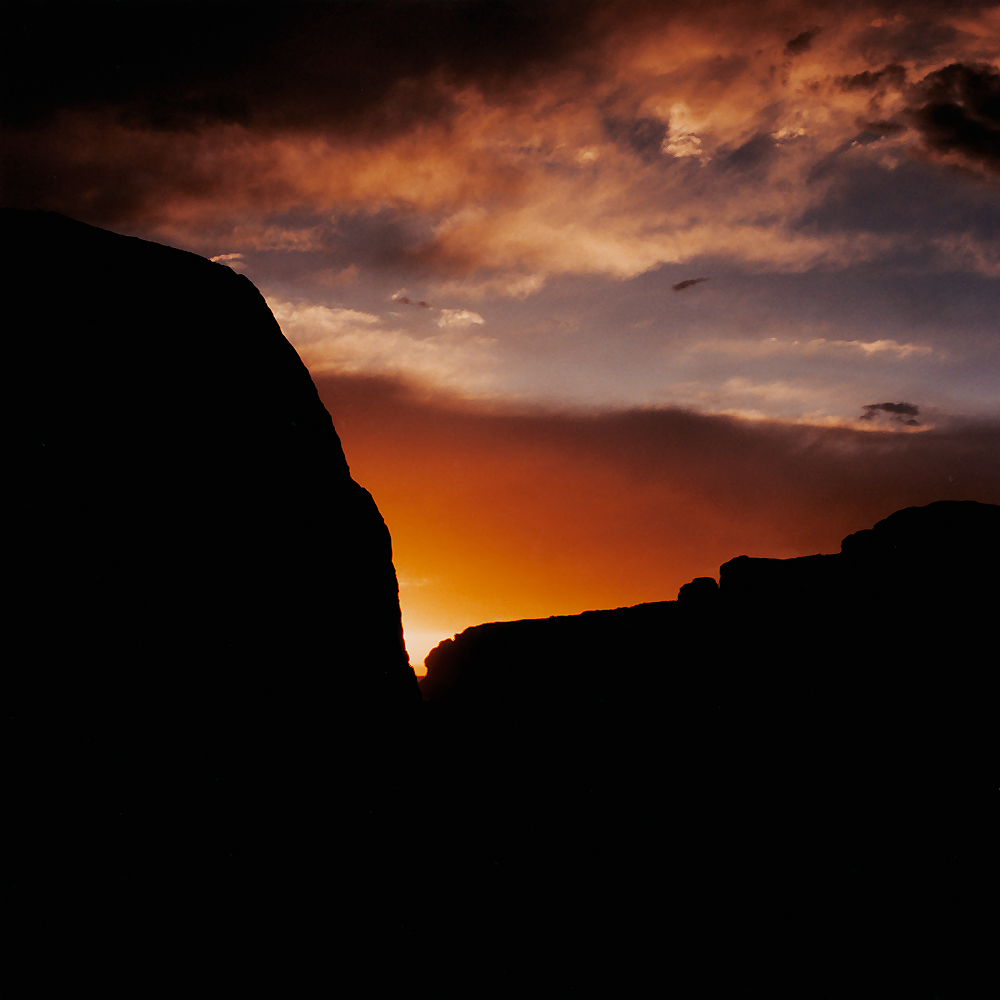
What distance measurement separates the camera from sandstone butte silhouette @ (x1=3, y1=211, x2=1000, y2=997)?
750 cm

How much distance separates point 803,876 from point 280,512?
21.6m

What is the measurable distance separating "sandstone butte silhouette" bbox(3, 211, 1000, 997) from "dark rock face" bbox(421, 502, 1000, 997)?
Answer: 0.37 ft

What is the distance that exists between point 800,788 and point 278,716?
72.6ft

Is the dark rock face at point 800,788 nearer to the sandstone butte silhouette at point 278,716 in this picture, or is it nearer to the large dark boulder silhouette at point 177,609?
the sandstone butte silhouette at point 278,716

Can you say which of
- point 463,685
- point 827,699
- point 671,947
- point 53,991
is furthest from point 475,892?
point 463,685

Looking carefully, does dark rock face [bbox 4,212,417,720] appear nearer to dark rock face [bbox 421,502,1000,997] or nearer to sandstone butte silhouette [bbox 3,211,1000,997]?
sandstone butte silhouette [bbox 3,211,1000,997]

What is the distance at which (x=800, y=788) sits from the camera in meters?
24.1

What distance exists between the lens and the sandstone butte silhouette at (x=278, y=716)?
24.6 ft

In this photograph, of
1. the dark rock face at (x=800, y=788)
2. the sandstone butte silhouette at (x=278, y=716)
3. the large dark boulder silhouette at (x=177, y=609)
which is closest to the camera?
Result: the large dark boulder silhouette at (x=177, y=609)

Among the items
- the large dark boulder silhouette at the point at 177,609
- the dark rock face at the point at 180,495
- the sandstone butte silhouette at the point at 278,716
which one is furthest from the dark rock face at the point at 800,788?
the dark rock face at the point at 180,495

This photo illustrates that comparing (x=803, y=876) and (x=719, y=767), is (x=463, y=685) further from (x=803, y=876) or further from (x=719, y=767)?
(x=803, y=876)

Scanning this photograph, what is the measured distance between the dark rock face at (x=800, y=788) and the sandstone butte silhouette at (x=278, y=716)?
113 millimetres

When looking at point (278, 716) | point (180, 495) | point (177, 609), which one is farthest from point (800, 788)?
point (180, 495)

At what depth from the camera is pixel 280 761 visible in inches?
358
